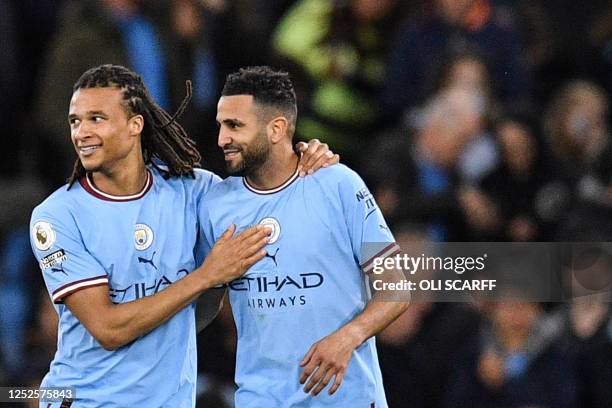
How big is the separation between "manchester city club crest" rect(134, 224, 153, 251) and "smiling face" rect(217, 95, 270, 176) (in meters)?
0.37

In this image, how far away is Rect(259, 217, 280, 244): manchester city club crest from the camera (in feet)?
15.4

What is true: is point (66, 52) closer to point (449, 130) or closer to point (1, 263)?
point (1, 263)

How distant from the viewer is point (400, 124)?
25.7ft

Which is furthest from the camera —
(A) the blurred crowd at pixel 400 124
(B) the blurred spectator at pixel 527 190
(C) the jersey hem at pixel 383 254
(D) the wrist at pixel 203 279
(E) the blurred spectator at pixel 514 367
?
(B) the blurred spectator at pixel 527 190

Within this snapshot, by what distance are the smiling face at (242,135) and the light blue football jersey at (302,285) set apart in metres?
0.14

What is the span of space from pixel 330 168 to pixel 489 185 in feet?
9.71

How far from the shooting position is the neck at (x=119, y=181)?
4.70 metres

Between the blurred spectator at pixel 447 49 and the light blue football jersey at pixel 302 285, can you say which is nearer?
the light blue football jersey at pixel 302 285

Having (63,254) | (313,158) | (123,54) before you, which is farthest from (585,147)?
(63,254)

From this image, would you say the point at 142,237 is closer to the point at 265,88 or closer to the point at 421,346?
the point at 265,88

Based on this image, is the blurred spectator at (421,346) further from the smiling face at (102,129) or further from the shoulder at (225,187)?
the smiling face at (102,129)

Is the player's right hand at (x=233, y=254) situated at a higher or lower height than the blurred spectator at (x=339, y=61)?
→ lower

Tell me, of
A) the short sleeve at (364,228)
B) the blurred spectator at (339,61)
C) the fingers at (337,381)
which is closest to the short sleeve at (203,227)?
the short sleeve at (364,228)

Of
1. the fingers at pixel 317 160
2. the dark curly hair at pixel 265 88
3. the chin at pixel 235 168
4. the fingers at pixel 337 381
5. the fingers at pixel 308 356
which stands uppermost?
the dark curly hair at pixel 265 88
